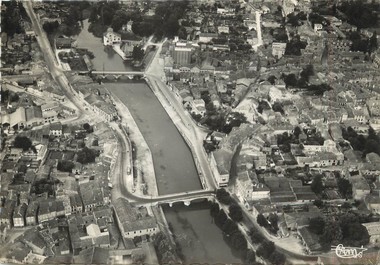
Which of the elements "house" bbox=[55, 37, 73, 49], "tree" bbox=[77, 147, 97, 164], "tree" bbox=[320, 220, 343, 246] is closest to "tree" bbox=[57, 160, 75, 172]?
"tree" bbox=[77, 147, 97, 164]

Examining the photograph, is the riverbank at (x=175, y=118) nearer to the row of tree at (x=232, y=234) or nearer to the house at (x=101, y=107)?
the row of tree at (x=232, y=234)

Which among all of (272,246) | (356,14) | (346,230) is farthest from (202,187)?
(356,14)

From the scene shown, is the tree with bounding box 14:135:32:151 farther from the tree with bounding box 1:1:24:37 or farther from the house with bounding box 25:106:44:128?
the tree with bounding box 1:1:24:37

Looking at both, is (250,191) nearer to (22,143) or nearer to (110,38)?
(22,143)

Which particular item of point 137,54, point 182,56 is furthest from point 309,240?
point 137,54

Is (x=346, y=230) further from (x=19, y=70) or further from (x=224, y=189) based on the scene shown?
(x=19, y=70)

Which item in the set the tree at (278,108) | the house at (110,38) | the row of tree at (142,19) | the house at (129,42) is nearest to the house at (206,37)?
the row of tree at (142,19)

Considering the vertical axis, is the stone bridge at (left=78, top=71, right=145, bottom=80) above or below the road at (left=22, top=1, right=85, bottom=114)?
below
